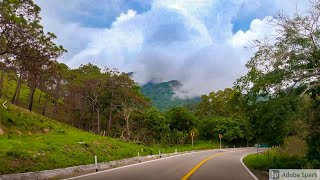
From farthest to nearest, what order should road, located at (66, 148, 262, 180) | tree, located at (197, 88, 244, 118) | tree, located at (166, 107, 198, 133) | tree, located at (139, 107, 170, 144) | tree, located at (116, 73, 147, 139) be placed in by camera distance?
1. tree, located at (197, 88, 244, 118)
2. tree, located at (166, 107, 198, 133)
3. tree, located at (139, 107, 170, 144)
4. tree, located at (116, 73, 147, 139)
5. road, located at (66, 148, 262, 180)

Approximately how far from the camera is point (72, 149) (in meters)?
24.0

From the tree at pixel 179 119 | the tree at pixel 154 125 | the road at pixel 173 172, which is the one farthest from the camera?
the tree at pixel 179 119

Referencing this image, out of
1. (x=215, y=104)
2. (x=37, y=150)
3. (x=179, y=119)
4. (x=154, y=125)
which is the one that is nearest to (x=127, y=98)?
(x=154, y=125)

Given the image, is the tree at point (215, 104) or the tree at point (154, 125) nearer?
the tree at point (154, 125)

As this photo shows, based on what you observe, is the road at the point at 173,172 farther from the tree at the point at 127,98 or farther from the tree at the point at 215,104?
the tree at the point at 215,104

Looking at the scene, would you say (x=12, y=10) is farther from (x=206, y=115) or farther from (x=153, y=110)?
(x=206, y=115)

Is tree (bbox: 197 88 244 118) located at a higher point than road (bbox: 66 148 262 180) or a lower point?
higher

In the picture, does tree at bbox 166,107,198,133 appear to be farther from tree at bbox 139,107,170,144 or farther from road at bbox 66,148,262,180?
road at bbox 66,148,262,180

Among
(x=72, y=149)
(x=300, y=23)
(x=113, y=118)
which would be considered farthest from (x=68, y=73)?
(x=300, y=23)

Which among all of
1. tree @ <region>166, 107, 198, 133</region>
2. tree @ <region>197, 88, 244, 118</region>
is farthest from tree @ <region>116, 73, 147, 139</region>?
tree @ <region>197, 88, 244, 118</region>

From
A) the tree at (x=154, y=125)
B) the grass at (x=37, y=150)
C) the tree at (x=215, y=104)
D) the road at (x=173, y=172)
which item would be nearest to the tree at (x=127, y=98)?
the tree at (x=154, y=125)

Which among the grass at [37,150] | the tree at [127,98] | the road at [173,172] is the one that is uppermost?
the tree at [127,98]

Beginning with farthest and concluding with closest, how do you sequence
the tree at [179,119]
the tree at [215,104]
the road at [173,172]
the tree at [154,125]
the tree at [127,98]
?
the tree at [215,104], the tree at [179,119], the tree at [154,125], the tree at [127,98], the road at [173,172]

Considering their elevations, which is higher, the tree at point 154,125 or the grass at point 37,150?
the tree at point 154,125
